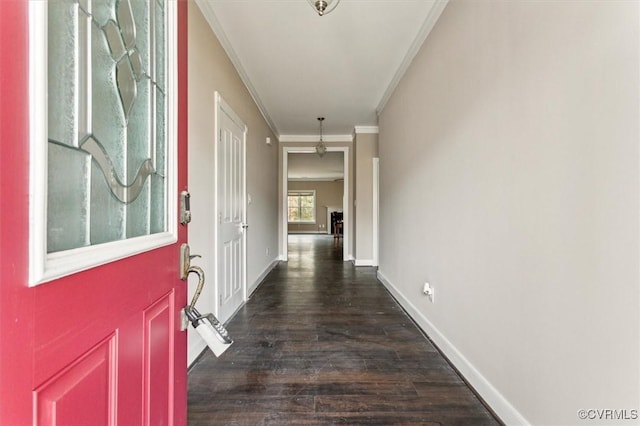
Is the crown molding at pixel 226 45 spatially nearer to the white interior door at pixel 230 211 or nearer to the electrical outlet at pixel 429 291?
the white interior door at pixel 230 211

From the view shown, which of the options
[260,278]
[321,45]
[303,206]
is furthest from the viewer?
[303,206]

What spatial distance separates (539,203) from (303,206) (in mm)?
12437

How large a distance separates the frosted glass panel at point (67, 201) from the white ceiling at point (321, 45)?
6.74ft

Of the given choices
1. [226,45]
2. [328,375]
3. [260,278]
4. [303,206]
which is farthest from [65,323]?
[303,206]

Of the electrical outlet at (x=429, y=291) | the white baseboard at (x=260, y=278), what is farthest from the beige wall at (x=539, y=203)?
the white baseboard at (x=260, y=278)

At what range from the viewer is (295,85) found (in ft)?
11.8

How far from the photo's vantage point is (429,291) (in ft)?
7.86

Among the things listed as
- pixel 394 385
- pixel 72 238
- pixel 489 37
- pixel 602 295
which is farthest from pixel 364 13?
pixel 394 385

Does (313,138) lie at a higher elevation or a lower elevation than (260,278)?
higher

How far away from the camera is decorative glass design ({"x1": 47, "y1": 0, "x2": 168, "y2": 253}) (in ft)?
1.74

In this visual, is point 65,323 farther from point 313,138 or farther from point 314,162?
point 314,162

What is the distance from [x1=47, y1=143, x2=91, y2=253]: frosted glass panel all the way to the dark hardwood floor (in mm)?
1362

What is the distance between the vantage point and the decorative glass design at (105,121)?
0.53 meters

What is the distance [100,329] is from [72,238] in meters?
0.19
